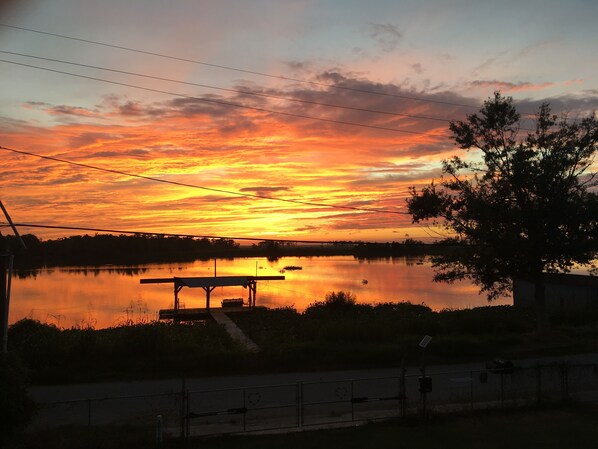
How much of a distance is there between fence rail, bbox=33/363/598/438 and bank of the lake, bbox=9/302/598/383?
3439mm

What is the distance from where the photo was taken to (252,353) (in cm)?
2128

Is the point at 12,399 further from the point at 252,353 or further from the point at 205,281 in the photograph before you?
the point at 205,281

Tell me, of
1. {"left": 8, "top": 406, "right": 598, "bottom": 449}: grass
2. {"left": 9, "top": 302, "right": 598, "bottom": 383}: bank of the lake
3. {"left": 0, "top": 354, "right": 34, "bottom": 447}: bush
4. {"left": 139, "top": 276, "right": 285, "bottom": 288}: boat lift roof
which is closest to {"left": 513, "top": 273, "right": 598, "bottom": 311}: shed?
{"left": 9, "top": 302, "right": 598, "bottom": 383}: bank of the lake

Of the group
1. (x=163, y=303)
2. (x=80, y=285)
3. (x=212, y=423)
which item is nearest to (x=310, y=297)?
(x=163, y=303)

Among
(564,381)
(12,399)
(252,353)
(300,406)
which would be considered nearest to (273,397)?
(300,406)

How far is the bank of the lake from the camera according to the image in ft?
64.3

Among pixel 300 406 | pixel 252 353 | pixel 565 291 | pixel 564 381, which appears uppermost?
pixel 565 291

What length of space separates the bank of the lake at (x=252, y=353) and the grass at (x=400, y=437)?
22.4ft

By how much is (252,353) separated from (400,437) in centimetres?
988

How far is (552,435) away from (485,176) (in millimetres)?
15893

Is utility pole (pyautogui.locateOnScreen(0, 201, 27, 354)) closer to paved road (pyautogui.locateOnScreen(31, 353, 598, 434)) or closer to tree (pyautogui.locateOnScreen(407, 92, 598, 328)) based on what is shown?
paved road (pyautogui.locateOnScreen(31, 353, 598, 434))

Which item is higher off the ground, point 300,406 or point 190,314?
point 190,314

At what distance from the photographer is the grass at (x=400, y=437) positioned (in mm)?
11648

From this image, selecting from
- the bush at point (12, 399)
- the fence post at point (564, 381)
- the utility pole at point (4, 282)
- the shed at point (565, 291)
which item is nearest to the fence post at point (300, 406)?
the bush at point (12, 399)
